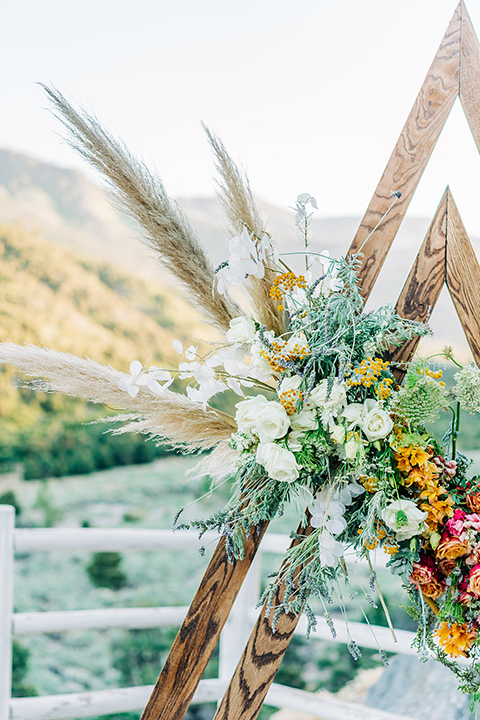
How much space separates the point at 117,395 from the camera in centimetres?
112

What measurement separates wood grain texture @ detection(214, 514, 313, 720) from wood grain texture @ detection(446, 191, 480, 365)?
53 centimetres

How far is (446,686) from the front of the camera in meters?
2.22

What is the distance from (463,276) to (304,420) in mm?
480

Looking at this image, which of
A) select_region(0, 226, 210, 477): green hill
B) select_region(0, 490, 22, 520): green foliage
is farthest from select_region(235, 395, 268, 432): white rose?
select_region(0, 490, 22, 520): green foliage

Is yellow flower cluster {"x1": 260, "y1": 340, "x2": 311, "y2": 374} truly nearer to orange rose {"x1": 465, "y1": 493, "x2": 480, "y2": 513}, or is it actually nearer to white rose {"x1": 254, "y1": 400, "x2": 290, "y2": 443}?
white rose {"x1": 254, "y1": 400, "x2": 290, "y2": 443}

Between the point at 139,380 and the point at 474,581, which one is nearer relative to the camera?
the point at 474,581

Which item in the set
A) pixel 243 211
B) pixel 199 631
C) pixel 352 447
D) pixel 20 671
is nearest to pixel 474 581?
pixel 352 447

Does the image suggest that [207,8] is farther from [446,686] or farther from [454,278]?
[446,686]

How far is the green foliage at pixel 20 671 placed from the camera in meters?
3.62

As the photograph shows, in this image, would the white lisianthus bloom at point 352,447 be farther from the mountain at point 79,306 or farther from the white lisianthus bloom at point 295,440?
the mountain at point 79,306

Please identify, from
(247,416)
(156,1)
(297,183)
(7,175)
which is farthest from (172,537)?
(156,1)

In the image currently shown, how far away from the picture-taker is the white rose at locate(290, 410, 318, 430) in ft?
3.30

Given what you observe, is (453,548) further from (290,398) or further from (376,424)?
(290,398)

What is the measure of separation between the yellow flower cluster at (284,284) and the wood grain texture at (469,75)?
20.1 inches
